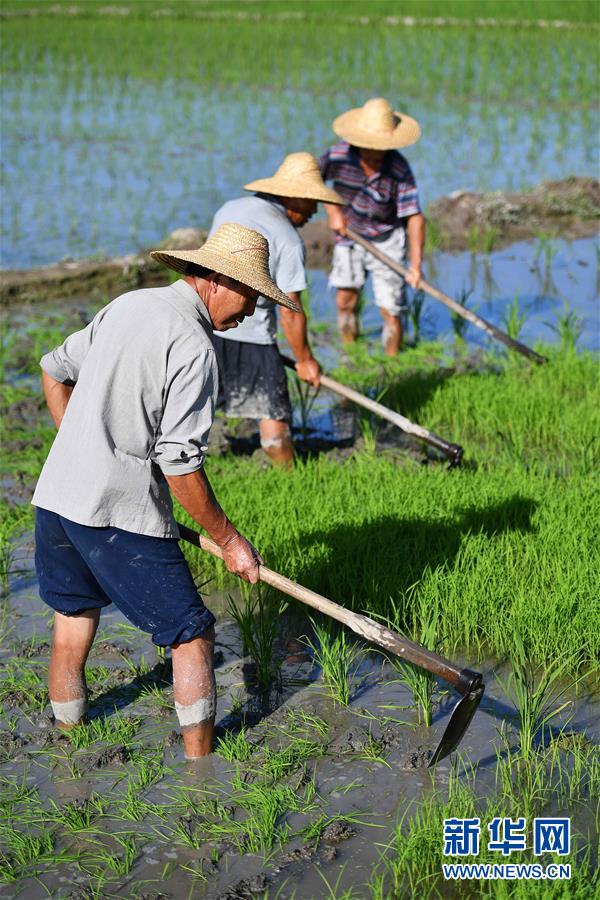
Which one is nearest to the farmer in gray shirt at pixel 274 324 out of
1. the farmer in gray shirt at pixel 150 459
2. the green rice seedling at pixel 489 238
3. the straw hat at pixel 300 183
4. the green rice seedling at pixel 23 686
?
the straw hat at pixel 300 183

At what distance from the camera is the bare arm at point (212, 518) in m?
2.95

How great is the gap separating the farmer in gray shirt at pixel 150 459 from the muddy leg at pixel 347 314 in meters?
3.75

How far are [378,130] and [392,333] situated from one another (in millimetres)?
1190

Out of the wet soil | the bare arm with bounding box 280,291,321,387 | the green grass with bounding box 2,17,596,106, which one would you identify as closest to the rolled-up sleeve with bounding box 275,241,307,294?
the bare arm with bounding box 280,291,321,387

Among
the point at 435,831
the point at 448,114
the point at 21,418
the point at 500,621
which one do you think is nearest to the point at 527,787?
the point at 435,831

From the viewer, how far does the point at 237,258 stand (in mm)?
2994

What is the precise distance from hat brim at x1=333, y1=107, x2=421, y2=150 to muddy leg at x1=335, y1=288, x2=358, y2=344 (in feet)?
3.16

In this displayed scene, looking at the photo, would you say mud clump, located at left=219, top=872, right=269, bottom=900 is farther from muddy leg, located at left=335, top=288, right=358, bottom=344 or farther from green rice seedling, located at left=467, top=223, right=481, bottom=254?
green rice seedling, located at left=467, top=223, right=481, bottom=254

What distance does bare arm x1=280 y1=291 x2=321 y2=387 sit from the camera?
4.79m

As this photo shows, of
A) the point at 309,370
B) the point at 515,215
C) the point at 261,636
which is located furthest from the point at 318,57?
the point at 261,636

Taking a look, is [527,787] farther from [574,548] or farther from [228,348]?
[228,348]

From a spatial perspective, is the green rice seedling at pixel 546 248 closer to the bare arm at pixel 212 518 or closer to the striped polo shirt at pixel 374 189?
the striped polo shirt at pixel 374 189

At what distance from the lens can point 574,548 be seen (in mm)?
4152

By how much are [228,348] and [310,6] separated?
680 inches
